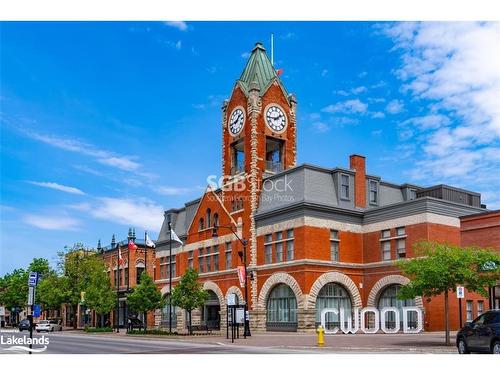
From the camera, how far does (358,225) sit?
54844 millimetres

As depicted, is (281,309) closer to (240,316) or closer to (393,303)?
(393,303)

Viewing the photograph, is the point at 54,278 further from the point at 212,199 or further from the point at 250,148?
the point at 250,148

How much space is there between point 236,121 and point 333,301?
68.4ft

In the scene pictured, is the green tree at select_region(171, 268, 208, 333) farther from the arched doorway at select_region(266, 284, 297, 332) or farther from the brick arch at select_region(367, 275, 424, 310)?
the brick arch at select_region(367, 275, 424, 310)

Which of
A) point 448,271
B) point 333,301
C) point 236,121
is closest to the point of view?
point 448,271

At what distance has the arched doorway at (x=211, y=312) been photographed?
6291 centimetres

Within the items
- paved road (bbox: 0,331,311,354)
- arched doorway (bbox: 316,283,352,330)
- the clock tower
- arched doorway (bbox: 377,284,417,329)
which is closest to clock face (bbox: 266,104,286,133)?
the clock tower

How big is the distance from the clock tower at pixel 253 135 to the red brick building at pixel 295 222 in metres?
0.10

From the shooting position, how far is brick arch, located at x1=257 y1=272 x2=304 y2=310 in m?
50.5

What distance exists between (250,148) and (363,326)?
63.2 ft

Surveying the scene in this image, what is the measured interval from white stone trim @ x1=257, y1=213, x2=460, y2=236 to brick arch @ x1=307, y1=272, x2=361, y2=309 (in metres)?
3.99

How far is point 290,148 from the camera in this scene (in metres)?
62.1

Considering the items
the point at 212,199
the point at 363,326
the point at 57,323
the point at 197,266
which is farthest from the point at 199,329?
the point at 57,323

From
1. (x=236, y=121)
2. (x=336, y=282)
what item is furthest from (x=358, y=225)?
(x=236, y=121)
